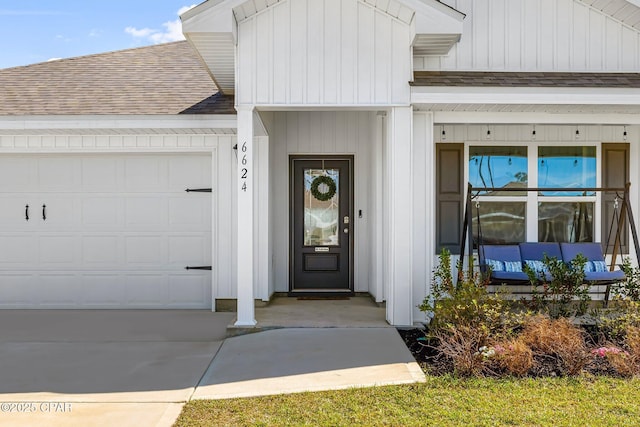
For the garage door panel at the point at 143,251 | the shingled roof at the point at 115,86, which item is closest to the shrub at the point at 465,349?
the shingled roof at the point at 115,86

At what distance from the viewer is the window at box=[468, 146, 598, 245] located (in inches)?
319

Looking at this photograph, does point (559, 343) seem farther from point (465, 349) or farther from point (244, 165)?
point (244, 165)

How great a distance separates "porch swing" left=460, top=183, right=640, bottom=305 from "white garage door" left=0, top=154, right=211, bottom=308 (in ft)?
12.3

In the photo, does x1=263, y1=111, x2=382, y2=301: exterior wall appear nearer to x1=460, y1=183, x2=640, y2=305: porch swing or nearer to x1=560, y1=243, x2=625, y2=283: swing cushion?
x1=460, y1=183, x2=640, y2=305: porch swing

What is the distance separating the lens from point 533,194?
26.5ft

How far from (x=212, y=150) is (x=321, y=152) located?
5.93 feet

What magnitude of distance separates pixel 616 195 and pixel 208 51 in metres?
→ 5.75

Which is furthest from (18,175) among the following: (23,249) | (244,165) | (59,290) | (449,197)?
(449,197)

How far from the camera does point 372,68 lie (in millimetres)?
6719

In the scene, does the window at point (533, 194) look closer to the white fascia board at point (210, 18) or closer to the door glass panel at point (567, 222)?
the door glass panel at point (567, 222)

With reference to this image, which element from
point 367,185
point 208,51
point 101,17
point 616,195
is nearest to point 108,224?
point 208,51

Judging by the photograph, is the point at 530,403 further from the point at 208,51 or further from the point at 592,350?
the point at 208,51

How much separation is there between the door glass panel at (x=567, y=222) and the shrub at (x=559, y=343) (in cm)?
275

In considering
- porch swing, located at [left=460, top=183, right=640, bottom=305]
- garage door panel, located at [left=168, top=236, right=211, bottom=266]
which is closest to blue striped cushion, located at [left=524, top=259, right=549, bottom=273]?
porch swing, located at [left=460, top=183, right=640, bottom=305]
